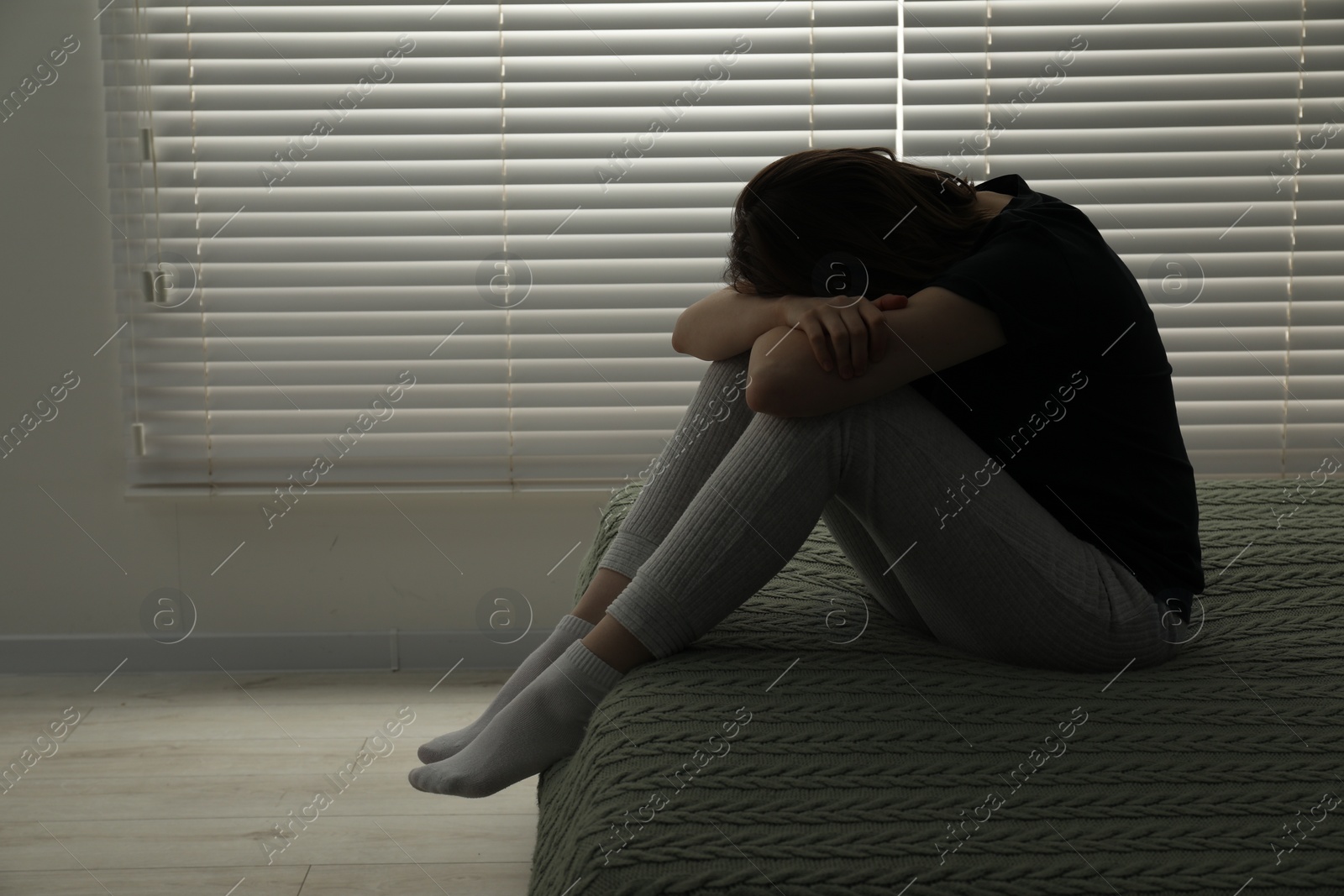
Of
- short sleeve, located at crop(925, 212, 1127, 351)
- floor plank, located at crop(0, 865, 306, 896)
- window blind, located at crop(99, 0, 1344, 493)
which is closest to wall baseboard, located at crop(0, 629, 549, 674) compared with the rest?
window blind, located at crop(99, 0, 1344, 493)

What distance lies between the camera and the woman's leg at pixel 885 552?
36.7 inches

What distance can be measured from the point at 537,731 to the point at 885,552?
0.39m

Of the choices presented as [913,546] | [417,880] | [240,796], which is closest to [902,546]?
[913,546]

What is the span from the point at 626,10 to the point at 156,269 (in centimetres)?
104

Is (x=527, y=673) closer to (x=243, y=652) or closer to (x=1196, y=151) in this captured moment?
(x=243, y=652)

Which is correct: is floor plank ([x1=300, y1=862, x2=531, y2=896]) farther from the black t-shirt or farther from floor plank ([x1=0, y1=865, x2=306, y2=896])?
the black t-shirt

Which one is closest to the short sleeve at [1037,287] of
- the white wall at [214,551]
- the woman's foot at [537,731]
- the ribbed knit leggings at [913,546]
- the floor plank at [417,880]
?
the ribbed knit leggings at [913,546]

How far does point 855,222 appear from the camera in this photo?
1.03m

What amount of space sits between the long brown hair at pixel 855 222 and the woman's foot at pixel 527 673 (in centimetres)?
44

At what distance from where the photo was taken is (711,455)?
3.67 feet

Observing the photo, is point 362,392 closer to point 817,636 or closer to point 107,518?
point 107,518

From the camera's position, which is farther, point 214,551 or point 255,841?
point 214,551

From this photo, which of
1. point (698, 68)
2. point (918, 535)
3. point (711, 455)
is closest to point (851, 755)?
point (918, 535)

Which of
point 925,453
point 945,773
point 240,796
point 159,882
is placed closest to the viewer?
point 945,773
